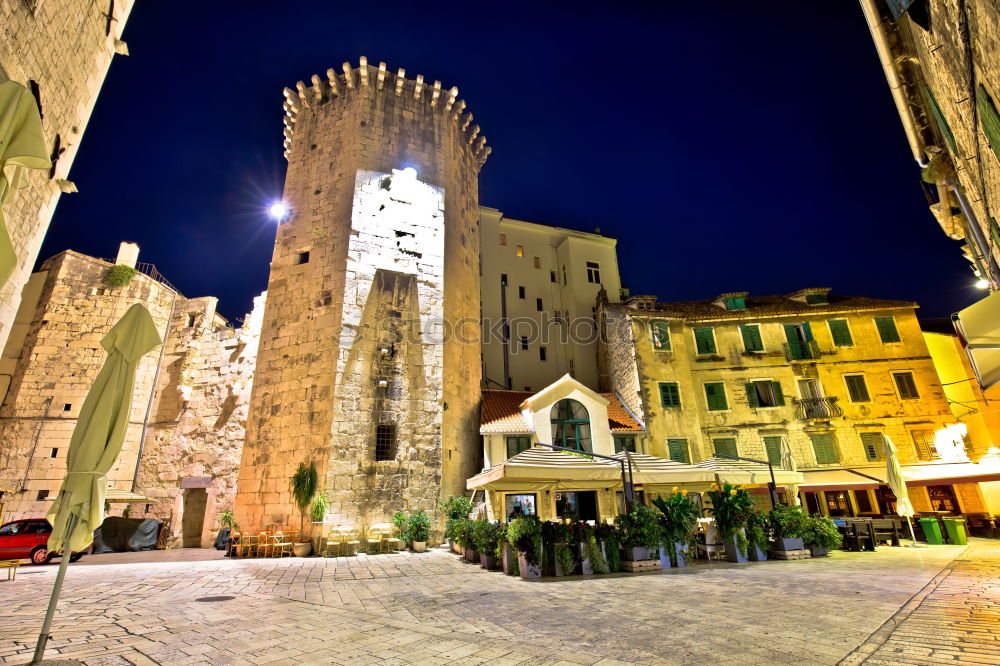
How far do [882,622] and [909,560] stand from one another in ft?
25.0

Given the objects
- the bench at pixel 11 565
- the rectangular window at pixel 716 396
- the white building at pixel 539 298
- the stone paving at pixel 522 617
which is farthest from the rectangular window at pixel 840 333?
the bench at pixel 11 565

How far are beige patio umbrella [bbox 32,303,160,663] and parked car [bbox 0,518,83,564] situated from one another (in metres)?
12.6

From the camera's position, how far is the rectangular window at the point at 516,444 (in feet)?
56.5

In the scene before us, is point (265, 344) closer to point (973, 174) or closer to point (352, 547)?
point (352, 547)

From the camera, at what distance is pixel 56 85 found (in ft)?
27.1

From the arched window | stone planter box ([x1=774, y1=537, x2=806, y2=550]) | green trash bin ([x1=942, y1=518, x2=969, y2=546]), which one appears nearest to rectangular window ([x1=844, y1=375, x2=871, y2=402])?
green trash bin ([x1=942, y1=518, x2=969, y2=546])

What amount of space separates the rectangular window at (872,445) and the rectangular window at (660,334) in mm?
8848

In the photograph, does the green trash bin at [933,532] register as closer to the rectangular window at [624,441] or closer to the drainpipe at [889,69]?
the rectangular window at [624,441]

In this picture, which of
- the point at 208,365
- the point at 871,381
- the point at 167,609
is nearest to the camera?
the point at 167,609

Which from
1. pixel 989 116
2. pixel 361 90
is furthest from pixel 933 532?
pixel 361 90

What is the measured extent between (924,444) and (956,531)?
6492mm

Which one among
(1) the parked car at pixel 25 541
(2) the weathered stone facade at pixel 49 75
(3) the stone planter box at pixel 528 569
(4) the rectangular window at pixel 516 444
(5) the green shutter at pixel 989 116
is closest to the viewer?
(5) the green shutter at pixel 989 116

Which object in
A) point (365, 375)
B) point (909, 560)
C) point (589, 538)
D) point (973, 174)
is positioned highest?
point (973, 174)

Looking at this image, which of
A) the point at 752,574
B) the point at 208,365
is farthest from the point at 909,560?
the point at 208,365
